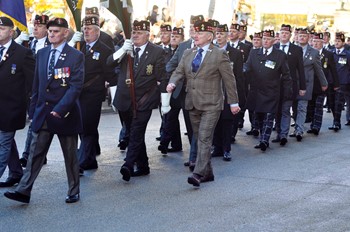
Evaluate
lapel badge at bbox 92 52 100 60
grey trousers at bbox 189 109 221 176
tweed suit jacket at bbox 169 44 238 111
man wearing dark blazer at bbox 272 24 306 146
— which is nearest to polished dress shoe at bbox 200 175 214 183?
grey trousers at bbox 189 109 221 176

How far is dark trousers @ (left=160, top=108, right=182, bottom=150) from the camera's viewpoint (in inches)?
473

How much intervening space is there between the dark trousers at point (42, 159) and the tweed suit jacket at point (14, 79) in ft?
2.38

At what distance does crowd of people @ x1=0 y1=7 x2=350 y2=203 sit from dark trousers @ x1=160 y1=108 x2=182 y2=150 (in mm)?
15

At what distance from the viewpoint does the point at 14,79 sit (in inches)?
348

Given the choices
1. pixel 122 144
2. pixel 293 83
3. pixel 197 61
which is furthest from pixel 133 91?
pixel 293 83

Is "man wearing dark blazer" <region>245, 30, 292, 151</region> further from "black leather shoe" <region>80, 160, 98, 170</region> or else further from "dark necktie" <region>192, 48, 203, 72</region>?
"dark necktie" <region>192, 48, 203, 72</region>

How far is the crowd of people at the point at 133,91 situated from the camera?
26.6 feet

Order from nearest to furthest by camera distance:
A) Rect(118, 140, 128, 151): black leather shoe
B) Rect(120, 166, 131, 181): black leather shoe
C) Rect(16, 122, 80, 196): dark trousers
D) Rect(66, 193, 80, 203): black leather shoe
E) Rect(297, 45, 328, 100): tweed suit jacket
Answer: Rect(16, 122, 80, 196): dark trousers
Rect(66, 193, 80, 203): black leather shoe
Rect(120, 166, 131, 181): black leather shoe
Rect(118, 140, 128, 151): black leather shoe
Rect(297, 45, 328, 100): tweed suit jacket

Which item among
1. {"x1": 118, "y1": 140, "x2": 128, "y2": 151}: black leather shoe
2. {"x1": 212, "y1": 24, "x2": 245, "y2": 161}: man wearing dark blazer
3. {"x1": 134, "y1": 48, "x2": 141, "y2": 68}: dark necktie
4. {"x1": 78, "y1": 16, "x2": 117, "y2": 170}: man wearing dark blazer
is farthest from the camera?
{"x1": 118, "y1": 140, "x2": 128, "y2": 151}: black leather shoe

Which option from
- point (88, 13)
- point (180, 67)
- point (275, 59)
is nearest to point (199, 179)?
point (180, 67)

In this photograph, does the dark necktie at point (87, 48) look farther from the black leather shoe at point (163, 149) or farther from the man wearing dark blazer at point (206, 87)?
the black leather shoe at point (163, 149)

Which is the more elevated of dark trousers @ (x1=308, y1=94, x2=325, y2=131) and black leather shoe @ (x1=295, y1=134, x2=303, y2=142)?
dark trousers @ (x1=308, y1=94, x2=325, y2=131)

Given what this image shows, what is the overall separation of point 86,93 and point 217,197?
2467mm

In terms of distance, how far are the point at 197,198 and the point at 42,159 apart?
5.63 ft
